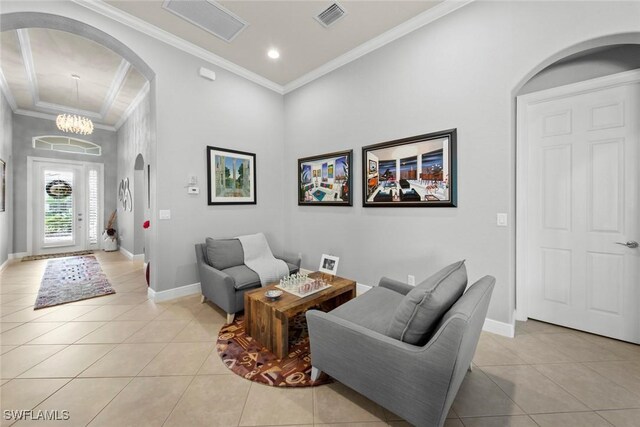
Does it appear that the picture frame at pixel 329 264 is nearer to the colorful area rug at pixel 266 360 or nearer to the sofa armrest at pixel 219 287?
the colorful area rug at pixel 266 360

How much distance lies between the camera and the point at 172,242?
346cm

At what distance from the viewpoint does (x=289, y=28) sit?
3176 millimetres

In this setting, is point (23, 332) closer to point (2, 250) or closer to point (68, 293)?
point (68, 293)

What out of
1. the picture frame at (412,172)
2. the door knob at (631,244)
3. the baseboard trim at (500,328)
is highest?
the picture frame at (412,172)

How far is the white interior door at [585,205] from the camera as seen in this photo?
2.33 m

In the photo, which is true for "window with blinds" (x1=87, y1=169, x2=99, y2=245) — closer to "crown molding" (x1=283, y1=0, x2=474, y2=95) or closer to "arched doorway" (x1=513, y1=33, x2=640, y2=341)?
"crown molding" (x1=283, y1=0, x2=474, y2=95)

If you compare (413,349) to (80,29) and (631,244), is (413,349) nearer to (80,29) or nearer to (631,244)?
(631,244)

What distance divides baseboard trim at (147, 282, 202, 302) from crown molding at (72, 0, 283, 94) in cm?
326

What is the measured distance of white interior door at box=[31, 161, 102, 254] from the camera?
618cm

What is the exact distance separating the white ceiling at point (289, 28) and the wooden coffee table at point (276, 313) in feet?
10.0

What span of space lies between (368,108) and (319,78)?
1.16 meters

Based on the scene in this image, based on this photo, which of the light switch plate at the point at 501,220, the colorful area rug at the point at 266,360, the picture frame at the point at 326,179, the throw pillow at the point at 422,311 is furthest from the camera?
the picture frame at the point at 326,179

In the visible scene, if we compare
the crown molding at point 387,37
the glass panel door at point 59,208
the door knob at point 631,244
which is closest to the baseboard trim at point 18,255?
the glass panel door at point 59,208

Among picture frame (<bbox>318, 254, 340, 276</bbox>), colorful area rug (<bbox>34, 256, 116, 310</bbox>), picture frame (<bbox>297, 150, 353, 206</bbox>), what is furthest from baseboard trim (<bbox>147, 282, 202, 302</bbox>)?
picture frame (<bbox>297, 150, 353, 206</bbox>)
